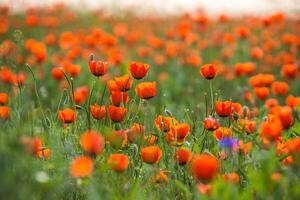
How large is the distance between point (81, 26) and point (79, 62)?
2.26 metres

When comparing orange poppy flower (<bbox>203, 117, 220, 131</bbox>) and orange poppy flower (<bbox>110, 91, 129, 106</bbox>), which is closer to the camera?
orange poppy flower (<bbox>203, 117, 220, 131</bbox>)

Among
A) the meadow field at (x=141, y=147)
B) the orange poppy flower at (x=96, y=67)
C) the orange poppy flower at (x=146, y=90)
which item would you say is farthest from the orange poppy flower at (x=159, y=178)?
the orange poppy flower at (x=96, y=67)

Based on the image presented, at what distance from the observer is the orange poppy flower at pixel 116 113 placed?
2.18 meters

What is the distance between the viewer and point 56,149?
218cm

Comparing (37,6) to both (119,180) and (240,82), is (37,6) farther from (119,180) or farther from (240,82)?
(119,180)

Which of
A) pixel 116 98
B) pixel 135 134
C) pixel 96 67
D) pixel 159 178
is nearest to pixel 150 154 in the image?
pixel 159 178

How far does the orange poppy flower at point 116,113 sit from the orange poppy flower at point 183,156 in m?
0.29

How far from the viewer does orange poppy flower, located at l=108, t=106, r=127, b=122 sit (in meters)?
2.18

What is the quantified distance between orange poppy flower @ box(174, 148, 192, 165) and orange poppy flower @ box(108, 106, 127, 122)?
0.94ft

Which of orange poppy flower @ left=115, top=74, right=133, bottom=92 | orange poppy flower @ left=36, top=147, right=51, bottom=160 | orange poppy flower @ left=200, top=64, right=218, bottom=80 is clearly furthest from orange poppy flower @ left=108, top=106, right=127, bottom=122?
orange poppy flower @ left=200, top=64, right=218, bottom=80

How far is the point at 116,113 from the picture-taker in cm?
219

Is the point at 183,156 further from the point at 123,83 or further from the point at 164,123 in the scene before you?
the point at 123,83

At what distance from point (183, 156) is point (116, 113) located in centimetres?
34

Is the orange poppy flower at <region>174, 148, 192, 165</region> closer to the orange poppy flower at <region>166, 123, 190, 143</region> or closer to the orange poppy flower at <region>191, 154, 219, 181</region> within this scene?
the orange poppy flower at <region>166, 123, 190, 143</region>
